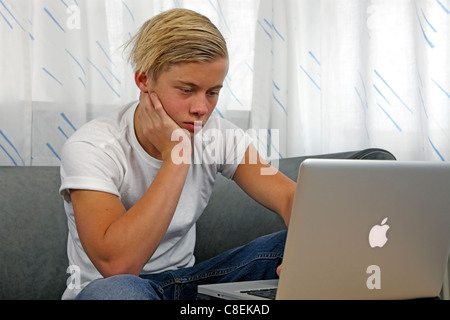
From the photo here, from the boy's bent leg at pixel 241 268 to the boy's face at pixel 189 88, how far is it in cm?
31

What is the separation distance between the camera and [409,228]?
1036 mm

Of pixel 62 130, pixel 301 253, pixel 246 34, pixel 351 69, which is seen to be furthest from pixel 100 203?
pixel 351 69

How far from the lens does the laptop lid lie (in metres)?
0.94

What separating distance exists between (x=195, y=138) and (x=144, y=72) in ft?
0.72

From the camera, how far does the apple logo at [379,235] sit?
39.4 inches

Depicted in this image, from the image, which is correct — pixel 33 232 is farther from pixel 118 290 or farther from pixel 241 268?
pixel 118 290

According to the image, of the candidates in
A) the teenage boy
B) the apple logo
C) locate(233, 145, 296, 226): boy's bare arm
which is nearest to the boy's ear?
the teenage boy

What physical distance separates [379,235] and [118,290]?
429mm

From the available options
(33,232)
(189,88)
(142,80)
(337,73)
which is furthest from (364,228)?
(337,73)

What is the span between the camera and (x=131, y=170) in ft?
4.53

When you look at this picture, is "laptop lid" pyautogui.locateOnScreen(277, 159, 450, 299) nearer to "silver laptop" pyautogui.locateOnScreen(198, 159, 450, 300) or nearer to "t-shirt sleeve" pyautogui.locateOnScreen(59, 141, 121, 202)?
"silver laptop" pyautogui.locateOnScreen(198, 159, 450, 300)

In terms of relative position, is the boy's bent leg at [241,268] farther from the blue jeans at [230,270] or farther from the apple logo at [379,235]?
the apple logo at [379,235]
